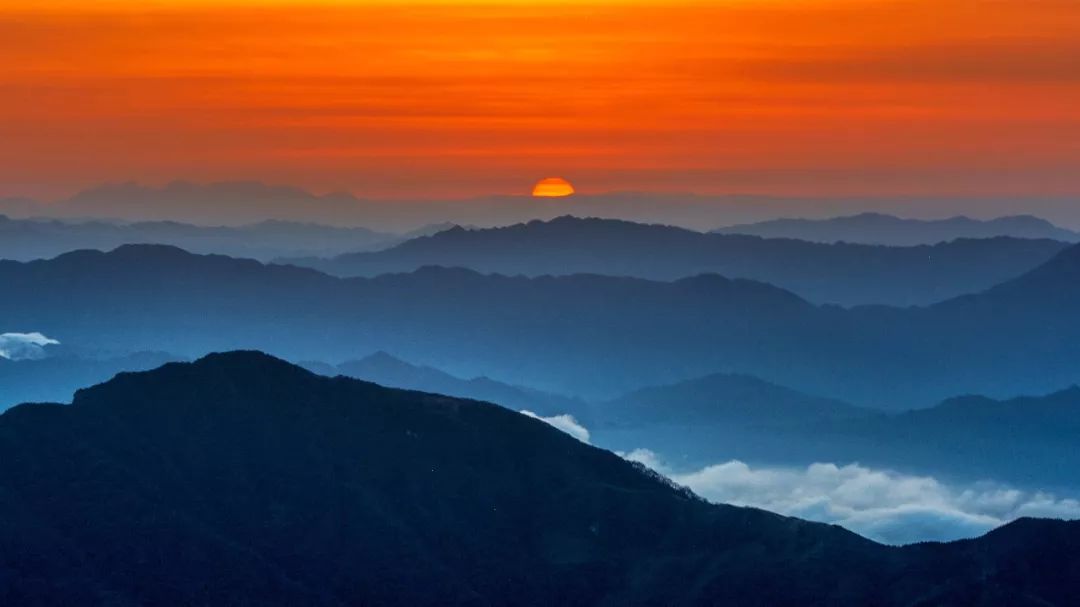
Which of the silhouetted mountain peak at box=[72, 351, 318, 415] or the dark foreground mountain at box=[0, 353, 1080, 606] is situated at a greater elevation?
the silhouetted mountain peak at box=[72, 351, 318, 415]

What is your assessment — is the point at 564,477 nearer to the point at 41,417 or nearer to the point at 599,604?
the point at 599,604

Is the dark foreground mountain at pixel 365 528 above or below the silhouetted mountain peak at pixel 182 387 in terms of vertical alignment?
below

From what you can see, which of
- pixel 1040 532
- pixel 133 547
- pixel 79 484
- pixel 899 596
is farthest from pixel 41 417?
A: pixel 1040 532

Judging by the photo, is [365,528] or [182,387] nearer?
[365,528]

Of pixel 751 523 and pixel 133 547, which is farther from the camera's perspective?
pixel 751 523

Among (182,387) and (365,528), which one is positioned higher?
(182,387)

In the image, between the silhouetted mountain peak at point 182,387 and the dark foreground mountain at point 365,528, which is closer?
the dark foreground mountain at point 365,528

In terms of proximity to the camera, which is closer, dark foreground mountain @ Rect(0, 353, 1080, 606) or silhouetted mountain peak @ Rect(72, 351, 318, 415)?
dark foreground mountain @ Rect(0, 353, 1080, 606)

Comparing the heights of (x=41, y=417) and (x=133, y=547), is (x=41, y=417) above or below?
above
